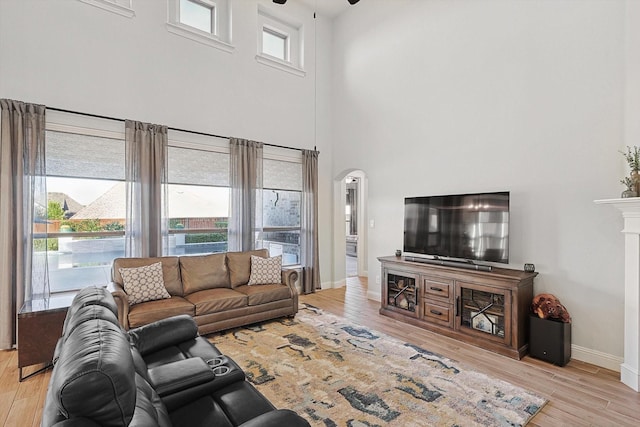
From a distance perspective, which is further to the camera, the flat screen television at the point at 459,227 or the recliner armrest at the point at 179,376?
the flat screen television at the point at 459,227

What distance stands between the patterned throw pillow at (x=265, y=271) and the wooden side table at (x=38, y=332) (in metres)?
2.12

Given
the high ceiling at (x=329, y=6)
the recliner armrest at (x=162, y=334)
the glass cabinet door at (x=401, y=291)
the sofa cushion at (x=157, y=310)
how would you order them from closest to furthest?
the recliner armrest at (x=162, y=334) → the sofa cushion at (x=157, y=310) → the glass cabinet door at (x=401, y=291) → the high ceiling at (x=329, y=6)

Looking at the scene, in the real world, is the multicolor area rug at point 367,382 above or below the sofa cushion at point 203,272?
below

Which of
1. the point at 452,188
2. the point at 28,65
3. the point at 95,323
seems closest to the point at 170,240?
the point at 28,65

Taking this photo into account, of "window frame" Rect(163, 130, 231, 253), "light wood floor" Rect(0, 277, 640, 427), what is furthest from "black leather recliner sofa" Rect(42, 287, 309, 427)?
"window frame" Rect(163, 130, 231, 253)

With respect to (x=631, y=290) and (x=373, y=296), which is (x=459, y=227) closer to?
(x=631, y=290)

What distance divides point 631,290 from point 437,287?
5.93 feet

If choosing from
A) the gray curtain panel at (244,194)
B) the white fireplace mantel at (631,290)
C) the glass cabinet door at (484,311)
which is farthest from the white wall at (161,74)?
the white fireplace mantel at (631,290)

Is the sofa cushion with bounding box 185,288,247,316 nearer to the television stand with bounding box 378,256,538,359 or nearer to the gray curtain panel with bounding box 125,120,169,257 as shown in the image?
the gray curtain panel with bounding box 125,120,169,257

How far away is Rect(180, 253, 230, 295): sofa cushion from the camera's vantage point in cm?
424

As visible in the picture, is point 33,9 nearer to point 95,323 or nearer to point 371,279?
point 95,323

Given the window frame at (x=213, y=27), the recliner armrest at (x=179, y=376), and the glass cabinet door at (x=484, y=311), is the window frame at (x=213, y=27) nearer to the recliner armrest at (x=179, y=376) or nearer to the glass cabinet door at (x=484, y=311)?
the recliner armrest at (x=179, y=376)

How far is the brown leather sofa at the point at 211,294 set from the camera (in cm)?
357

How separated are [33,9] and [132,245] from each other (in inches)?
118
